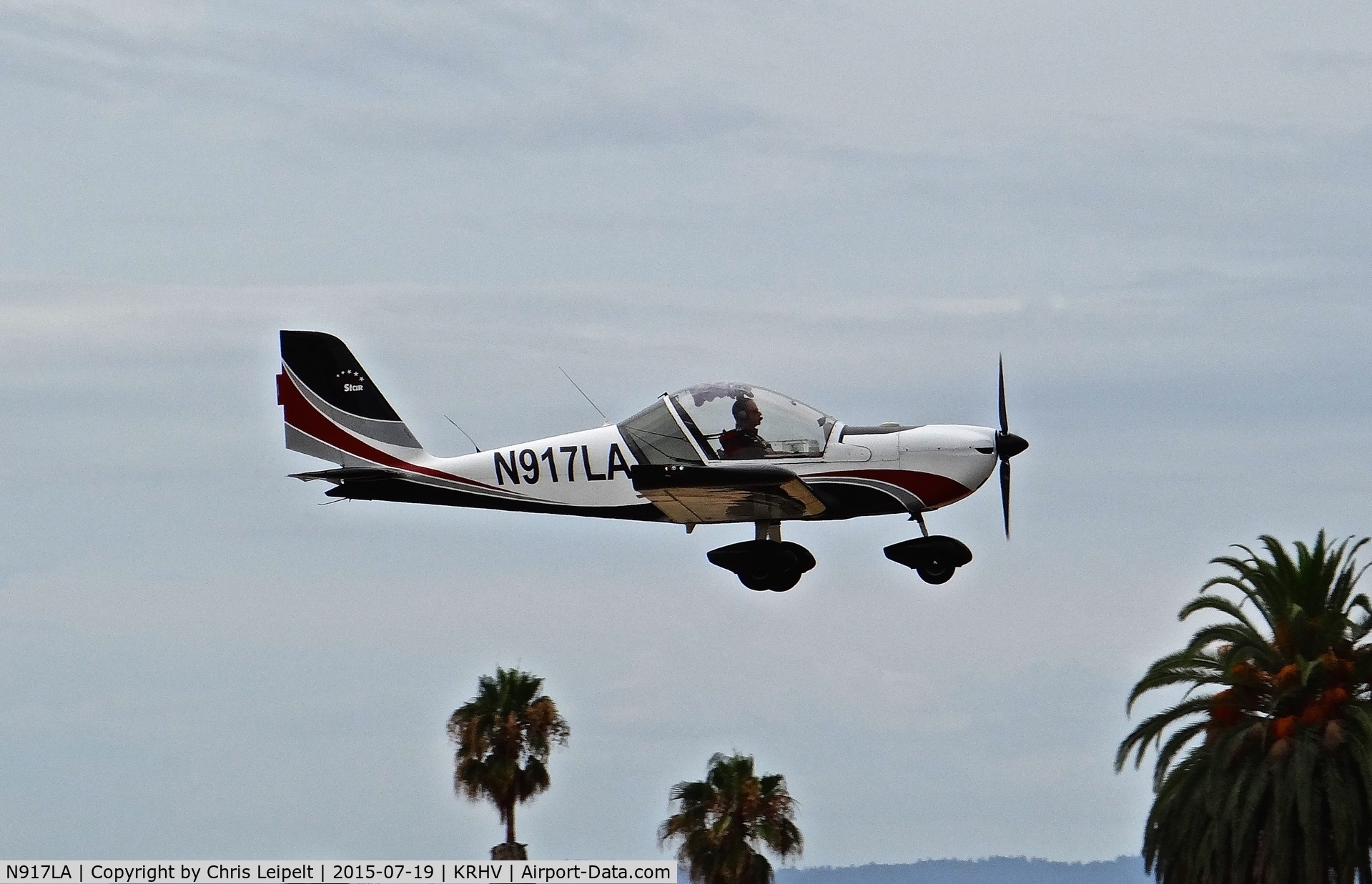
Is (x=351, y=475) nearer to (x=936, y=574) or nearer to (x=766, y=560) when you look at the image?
(x=766, y=560)

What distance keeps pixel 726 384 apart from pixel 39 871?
10.1 metres

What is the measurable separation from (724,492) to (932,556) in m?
2.80

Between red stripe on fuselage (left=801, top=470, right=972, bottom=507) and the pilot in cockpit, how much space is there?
0.70m

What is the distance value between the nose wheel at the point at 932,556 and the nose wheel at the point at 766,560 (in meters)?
1.24

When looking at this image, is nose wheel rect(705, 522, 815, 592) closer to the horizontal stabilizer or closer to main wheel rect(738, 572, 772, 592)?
main wheel rect(738, 572, 772, 592)

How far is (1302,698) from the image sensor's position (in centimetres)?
3191

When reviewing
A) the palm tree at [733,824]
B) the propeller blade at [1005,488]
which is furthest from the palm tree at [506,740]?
the propeller blade at [1005,488]

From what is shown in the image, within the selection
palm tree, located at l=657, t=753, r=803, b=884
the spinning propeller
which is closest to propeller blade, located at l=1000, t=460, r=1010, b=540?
the spinning propeller

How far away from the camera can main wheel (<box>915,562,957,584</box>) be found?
82.6 ft

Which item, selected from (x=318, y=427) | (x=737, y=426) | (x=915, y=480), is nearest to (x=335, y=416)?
(x=318, y=427)

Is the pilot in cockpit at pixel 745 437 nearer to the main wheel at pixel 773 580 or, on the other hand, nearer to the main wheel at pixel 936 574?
the main wheel at pixel 773 580

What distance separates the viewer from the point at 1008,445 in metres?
25.2

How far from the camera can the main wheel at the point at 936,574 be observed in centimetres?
2517

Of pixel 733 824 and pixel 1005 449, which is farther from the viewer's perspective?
pixel 733 824
